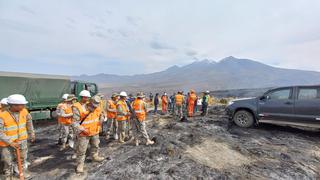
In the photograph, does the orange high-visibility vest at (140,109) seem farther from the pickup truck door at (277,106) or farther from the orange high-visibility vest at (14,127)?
the pickup truck door at (277,106)

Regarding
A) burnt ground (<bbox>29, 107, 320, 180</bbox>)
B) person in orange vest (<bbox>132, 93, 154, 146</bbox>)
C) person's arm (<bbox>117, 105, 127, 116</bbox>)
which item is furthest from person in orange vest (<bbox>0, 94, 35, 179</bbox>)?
person in orange vest (<bbox>132, 93, 154, 146</bbox>)

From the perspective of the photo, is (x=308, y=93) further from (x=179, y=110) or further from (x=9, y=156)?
(x=9, y=156)

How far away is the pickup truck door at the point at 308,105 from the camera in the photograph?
21.3ft

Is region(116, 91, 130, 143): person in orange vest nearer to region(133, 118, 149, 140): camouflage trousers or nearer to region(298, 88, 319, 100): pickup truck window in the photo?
region(133, 118, 149, 140): camouflage trousers

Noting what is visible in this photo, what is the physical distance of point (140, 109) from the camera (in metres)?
6.25

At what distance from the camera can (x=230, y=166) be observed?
460cm

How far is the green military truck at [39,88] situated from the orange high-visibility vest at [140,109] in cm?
677

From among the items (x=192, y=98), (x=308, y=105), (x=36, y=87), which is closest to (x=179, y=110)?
(x=192, y=98)

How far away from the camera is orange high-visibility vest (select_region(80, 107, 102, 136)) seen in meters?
4.30

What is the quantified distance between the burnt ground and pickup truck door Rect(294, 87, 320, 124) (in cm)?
71

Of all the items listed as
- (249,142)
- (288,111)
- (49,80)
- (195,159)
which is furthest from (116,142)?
(49,80)

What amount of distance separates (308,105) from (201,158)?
14.7ft

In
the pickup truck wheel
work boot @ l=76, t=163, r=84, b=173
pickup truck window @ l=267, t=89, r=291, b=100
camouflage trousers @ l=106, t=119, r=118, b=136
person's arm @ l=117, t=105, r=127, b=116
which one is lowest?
work boot @ l=76, t=163, r=84, b=173

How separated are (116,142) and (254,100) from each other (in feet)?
18.3
